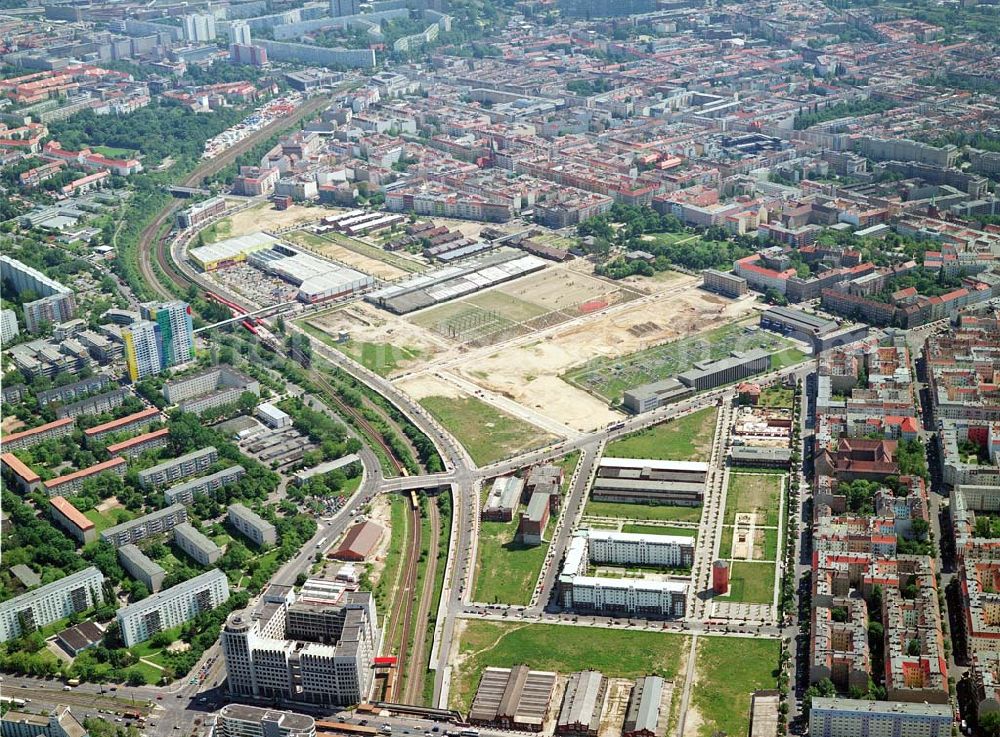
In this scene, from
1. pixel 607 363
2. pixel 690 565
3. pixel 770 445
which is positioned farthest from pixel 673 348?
pixel 690 565

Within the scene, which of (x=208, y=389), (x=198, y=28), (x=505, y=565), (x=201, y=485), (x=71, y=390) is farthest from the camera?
(x=198, y=28)

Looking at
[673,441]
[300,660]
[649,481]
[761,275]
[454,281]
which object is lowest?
[454,281]

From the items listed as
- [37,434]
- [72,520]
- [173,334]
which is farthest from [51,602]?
[173,334]

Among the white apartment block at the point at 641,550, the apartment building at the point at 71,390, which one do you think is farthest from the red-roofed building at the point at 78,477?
the white apartment block at the point at 641,550

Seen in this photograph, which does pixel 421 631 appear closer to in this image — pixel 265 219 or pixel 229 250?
pixel 229 250

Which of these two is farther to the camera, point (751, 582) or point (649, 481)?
point (649, 481)

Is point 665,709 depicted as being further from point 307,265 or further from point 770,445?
point 307,265
